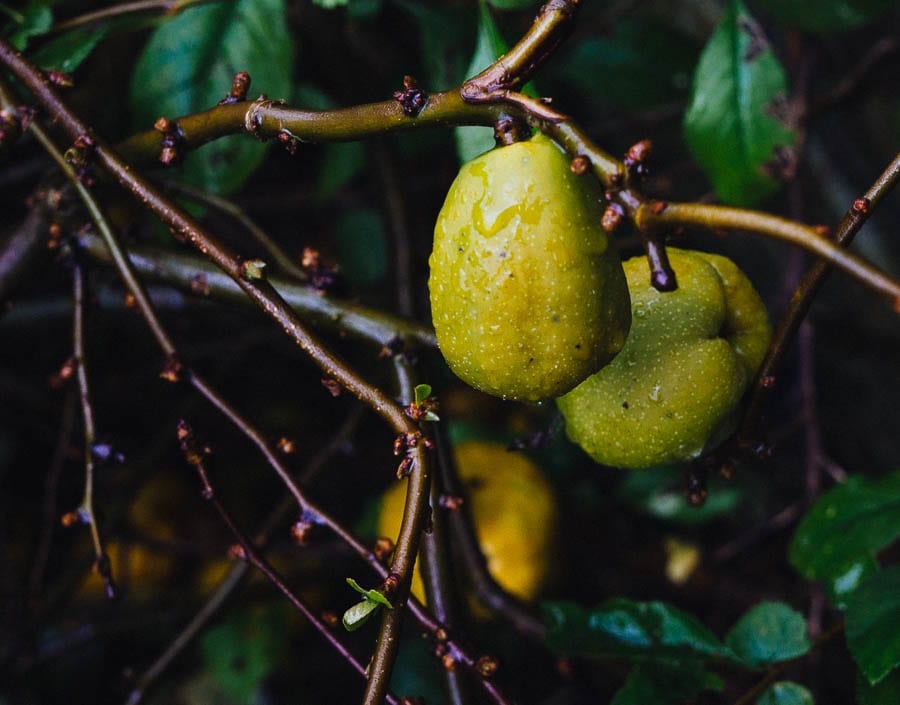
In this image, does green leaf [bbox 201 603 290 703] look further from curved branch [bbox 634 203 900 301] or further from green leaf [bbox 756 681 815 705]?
curved branch [bbox 634 203 900 301]

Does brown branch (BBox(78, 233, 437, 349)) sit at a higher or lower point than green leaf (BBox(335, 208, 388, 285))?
higher

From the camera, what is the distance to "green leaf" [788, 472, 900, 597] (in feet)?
2.31

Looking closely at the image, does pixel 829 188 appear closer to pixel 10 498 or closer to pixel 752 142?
pixel 752 142

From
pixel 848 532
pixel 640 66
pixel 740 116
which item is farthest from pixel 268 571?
pixel 640 66

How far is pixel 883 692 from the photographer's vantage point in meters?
0.58

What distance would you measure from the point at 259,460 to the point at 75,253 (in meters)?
0.59

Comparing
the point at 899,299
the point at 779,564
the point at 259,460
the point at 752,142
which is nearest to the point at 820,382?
the point at 779,564

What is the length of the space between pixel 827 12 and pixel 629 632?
687mm

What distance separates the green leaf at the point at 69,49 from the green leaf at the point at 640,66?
2.29 ft

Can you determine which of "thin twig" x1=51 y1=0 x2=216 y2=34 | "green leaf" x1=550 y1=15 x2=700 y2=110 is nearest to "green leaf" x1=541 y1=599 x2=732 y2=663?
"thin twig" x1=51 y1=0 x2=216 y2=34

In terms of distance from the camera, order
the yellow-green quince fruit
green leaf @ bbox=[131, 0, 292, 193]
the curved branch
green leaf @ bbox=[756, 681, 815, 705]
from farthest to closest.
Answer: the yellow-green quince fruit < green leaf @ bbox=[131, 0, 292, 193] < green leaf @ bbox=[756, 681, 815, 705] < the curved branch

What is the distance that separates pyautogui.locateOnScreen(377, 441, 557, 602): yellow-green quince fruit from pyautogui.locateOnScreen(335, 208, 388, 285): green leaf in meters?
0.32

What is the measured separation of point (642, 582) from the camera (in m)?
1.15

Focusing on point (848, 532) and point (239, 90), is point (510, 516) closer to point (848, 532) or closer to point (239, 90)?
point (848, 532)
